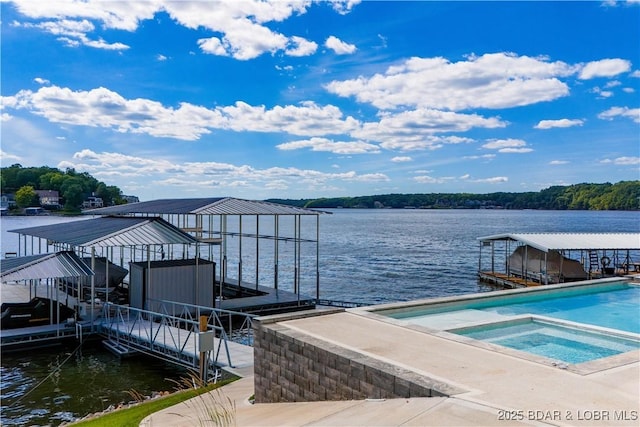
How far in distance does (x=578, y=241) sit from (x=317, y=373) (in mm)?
24854

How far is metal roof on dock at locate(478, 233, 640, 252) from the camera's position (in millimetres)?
25828

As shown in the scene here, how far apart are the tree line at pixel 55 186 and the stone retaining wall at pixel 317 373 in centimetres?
9383

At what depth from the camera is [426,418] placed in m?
4.57

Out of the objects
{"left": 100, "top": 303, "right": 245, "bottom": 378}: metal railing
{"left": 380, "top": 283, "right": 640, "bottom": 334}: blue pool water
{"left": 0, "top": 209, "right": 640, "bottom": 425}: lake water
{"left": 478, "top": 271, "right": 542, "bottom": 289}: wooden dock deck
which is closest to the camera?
{"left": 380, "top": 283, "right": 640, "bottom": 334}: blue pool water

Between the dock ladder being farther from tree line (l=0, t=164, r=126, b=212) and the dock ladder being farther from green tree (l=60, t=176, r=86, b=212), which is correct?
green tree (l=60, t=176, r=86, b=212)

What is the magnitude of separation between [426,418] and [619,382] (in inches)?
98.4

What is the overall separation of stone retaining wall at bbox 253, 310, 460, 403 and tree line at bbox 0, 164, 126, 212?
93.8 meters

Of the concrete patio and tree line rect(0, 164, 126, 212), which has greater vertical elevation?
tree line rect(0, 164, 126, 212)

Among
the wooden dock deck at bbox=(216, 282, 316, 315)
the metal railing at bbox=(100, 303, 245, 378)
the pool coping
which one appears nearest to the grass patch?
the metal railing at bbox=(100, 303, 245, 378)

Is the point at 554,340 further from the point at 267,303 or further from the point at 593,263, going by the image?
the point at 593,263

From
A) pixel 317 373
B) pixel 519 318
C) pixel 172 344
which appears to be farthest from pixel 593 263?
pixel 317 373

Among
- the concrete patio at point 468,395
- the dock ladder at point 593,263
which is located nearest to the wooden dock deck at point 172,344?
the concrete patio at point 468,395

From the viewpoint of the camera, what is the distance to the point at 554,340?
8.69 m

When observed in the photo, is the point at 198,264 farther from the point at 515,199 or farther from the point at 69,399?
the point at 515,199
